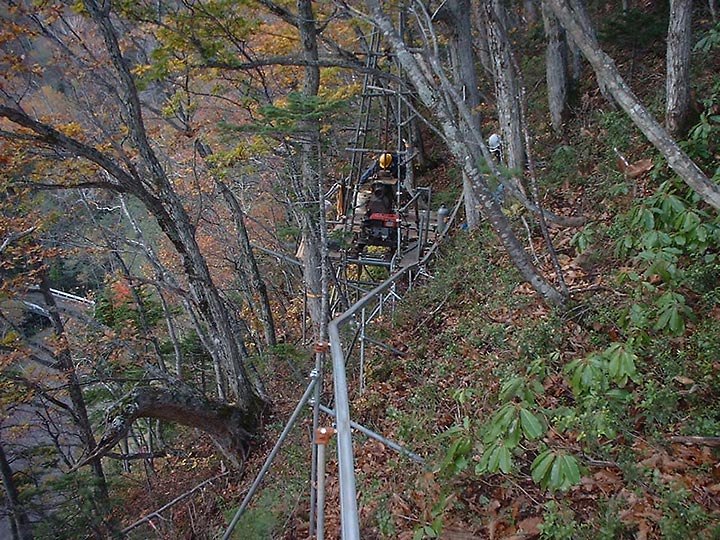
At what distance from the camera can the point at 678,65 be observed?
223 inches

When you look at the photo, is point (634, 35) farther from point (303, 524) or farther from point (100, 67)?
point (303, 524)

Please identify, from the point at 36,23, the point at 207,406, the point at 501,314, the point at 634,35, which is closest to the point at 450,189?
the point at 634,35

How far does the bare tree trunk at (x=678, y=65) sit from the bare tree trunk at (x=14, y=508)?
13413 millimetres

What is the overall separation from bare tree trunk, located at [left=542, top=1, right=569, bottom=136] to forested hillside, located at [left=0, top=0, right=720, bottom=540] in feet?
0.15

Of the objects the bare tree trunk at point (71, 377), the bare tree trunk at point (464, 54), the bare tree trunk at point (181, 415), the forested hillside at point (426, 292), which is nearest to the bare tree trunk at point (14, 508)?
the forested hillside at point (426, 292)

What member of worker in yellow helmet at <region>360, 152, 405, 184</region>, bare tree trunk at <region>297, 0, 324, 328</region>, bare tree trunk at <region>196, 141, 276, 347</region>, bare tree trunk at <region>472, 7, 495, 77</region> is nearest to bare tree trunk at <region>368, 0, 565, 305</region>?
bare tree trunk at <region>297, 0, 324, 328</region>

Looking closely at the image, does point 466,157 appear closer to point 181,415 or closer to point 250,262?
point 181,415

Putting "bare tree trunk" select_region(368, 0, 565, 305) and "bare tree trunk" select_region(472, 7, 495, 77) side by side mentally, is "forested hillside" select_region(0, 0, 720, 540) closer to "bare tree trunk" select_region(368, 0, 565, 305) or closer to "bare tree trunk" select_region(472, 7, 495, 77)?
"bare tree trunk" select_region(368, 0, 565, 305)

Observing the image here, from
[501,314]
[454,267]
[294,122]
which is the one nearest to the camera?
[501,314]

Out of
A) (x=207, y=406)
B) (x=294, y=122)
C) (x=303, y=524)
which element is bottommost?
(x=303, y=524)

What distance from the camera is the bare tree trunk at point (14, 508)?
10258mm

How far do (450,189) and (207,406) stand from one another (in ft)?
28.3

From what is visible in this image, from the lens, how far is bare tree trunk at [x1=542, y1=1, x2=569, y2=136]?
992cm

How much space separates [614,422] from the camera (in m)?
3.46
